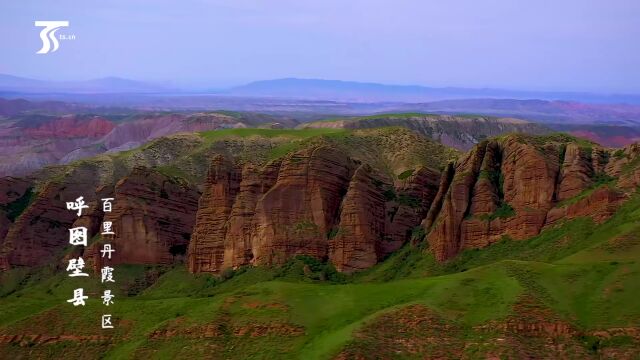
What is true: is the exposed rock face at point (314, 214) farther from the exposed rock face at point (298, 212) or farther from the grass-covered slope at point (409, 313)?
the grass-covered slope at point (409, 313)

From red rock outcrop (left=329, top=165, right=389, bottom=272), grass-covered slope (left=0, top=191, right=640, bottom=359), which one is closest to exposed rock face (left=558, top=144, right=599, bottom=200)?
grass-covered slope (left=0, top=191, right=640, bottom=359)

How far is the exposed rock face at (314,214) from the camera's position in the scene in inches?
4525

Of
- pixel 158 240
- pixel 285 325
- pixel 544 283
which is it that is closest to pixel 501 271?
pixel 544 283

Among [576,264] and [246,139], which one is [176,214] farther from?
[576,264]

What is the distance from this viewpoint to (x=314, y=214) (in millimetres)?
117062

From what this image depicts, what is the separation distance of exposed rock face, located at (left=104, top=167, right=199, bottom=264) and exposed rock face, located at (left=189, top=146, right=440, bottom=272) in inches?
265

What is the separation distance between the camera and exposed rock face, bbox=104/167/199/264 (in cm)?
12531

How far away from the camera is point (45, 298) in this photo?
11488cm

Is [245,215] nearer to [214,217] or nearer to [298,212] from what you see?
[214,217]

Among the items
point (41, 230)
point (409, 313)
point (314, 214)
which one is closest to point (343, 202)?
point (314, 214)

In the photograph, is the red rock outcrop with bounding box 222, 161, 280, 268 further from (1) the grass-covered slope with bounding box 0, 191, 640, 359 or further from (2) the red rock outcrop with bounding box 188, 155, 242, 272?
(1) the grass-covered slope with bounding box 0, 191, 640, 359

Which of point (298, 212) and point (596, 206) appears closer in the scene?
point (596, 206)

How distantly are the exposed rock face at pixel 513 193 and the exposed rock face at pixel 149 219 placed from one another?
1286 inches

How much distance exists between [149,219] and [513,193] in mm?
44626
